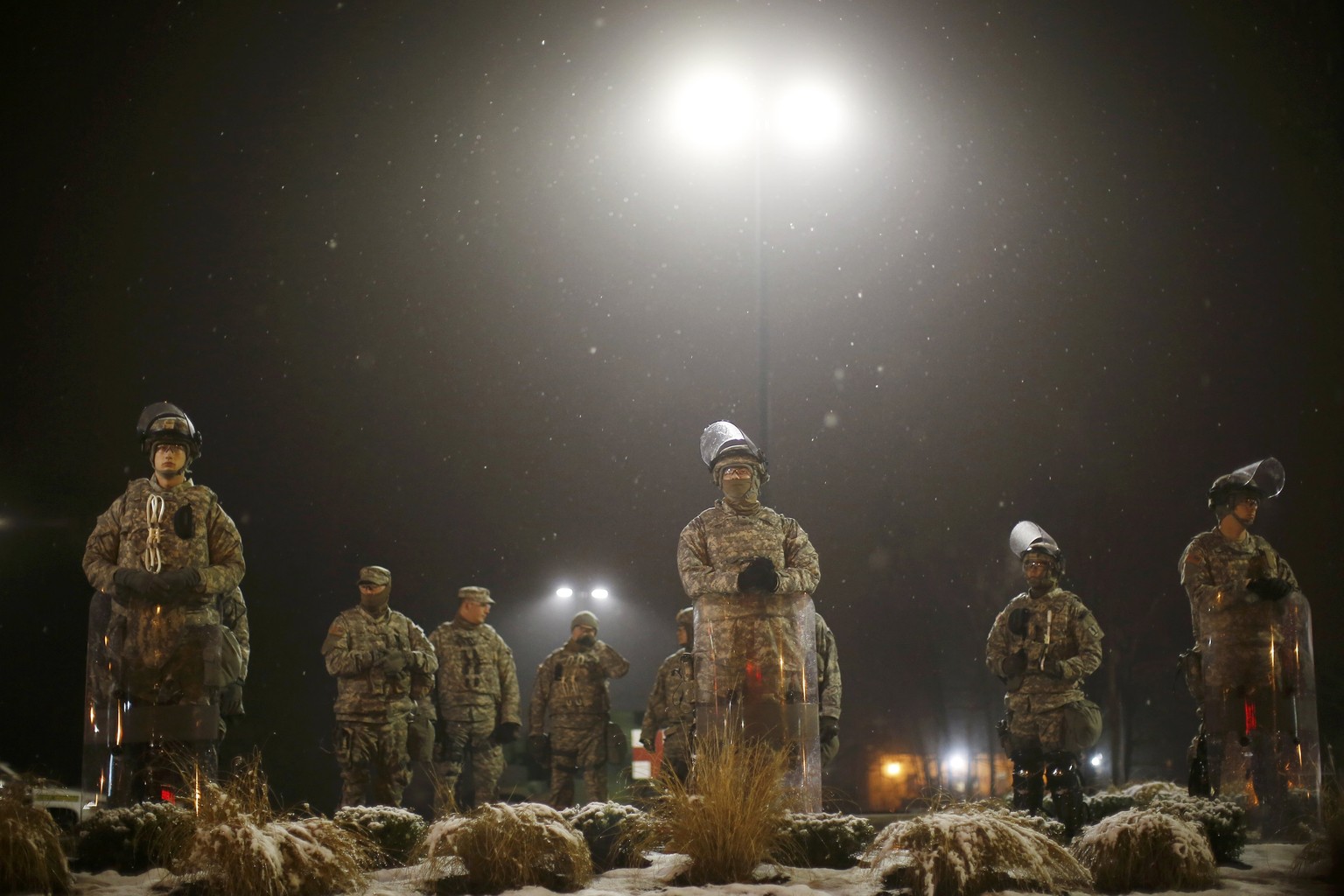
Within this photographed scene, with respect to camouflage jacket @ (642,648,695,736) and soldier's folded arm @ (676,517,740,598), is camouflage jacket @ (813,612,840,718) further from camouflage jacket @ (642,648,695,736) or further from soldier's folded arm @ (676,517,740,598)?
soldier's folded arm @ (676,517,740,598)

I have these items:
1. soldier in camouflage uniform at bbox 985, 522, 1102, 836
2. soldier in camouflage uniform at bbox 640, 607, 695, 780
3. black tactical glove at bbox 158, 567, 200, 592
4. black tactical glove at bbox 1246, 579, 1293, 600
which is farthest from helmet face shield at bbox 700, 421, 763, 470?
black tactical glove at bbox 1246, 579, 1293, 600

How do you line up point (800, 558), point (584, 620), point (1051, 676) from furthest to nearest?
point (584, 620)
point (1051, 676)
point (800, 558)

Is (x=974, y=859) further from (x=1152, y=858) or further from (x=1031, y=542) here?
(x=1031, y=542)

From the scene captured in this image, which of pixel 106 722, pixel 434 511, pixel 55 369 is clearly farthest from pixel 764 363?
pixel 106 722

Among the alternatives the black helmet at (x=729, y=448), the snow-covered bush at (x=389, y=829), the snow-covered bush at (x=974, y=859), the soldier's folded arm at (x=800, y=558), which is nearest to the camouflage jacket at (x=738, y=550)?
the soldier's folded arm at (x=800, y=558)

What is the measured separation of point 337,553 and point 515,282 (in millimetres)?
4864

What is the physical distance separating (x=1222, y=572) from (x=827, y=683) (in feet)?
9.33

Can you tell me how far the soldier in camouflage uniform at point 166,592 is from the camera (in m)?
6.80

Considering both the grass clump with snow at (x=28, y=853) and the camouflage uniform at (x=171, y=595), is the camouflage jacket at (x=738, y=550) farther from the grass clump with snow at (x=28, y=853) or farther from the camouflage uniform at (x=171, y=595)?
the grass clump with snow at (x=28, y=853)

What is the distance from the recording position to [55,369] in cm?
903

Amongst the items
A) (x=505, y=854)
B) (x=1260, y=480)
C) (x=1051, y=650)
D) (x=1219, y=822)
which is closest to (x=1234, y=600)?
(x=1260, y=480)

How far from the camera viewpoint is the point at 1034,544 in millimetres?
8688

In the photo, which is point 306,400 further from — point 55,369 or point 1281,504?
point 1281,504

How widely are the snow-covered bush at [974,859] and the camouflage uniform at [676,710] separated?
229 centimetres
